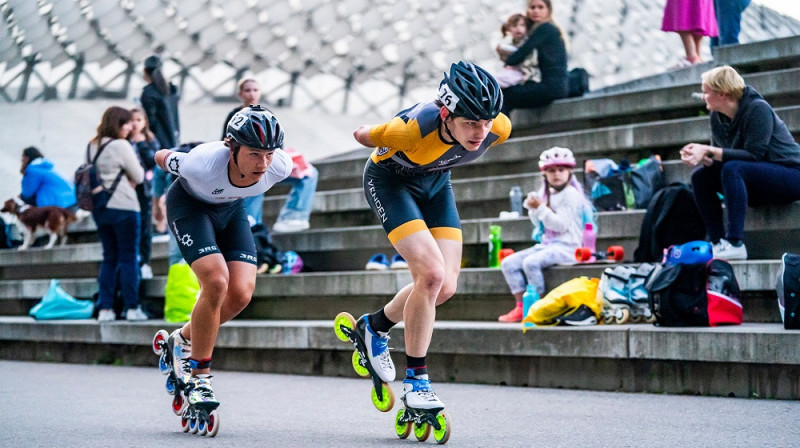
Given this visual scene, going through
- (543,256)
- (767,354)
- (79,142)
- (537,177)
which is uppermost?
(79,142)

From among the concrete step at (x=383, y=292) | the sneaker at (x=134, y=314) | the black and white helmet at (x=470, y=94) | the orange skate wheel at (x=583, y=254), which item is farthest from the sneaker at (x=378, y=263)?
the black and white helmet at (x=470, y=94)

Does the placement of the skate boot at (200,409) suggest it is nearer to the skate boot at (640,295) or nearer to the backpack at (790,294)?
the skate boot at (640,295)

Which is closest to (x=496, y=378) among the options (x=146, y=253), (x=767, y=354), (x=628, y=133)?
(x=767, y=354)

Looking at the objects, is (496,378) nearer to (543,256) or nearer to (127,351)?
(543,256)

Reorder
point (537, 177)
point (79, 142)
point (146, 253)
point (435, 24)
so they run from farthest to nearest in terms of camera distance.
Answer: point (435, 24) → point (79, 142) → point (146, 253) → point (537, 177)

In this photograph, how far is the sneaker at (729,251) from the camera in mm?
7602

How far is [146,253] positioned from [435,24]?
2764 cm

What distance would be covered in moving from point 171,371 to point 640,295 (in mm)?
3306

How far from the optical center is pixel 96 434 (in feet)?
18.2

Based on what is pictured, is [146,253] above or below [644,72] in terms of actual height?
below

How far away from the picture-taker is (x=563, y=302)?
7562 millimetres

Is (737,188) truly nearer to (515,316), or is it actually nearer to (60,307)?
(515,316)

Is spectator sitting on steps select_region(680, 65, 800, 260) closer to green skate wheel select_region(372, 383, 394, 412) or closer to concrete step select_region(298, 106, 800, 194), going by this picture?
concrete step select_region(298, 106, 800, 194)

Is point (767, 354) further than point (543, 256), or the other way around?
point (543, 256)
